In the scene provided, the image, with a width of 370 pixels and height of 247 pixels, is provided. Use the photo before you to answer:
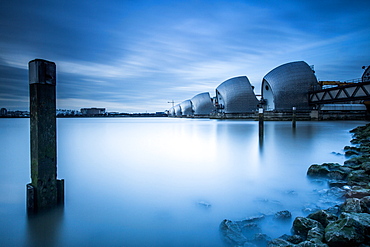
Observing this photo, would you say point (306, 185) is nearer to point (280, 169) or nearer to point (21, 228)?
point (280, 169)

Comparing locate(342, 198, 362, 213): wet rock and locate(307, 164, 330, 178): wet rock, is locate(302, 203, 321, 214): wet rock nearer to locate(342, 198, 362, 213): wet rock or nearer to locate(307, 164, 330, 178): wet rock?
locate(342, 198, 362, 213): wet rock

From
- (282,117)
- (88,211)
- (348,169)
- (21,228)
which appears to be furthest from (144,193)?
(282,117)

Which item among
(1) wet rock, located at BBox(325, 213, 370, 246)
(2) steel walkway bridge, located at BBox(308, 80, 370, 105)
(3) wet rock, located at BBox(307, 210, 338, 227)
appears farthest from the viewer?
(2) steel walkway bridge, located at BBox(308, 80, 370, 105)

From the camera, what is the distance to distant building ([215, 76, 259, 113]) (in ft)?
155

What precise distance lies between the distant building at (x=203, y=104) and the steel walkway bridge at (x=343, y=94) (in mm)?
38630

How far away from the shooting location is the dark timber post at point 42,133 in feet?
9.04

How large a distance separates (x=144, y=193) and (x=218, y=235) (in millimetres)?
1740

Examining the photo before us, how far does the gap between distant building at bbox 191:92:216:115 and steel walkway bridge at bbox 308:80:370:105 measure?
127ft

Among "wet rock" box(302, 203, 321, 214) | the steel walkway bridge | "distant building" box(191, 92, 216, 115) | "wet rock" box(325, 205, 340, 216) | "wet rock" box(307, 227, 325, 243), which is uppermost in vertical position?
"distant building" box(191, 92, 216, 115)

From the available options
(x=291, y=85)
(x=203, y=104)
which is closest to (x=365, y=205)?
(x=291, y=85)

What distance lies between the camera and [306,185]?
4.16 metres

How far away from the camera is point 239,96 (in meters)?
47.3

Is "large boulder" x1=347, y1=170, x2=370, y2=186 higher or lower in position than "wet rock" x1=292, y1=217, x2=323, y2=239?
higher

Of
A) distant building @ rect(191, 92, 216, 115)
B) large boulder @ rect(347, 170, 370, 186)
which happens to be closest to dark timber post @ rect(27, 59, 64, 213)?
large boulder @ rect(347, 170, 370, 186)
